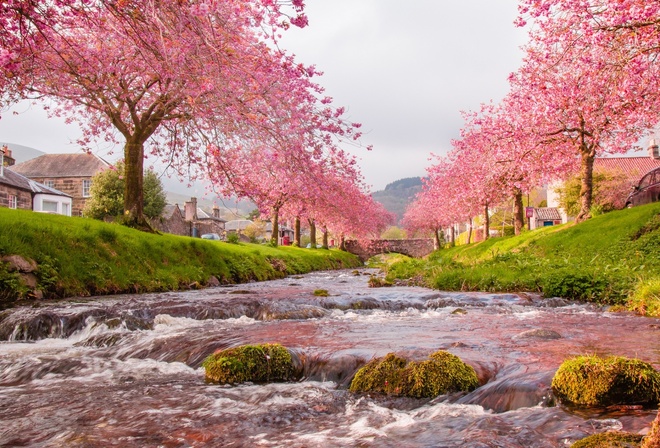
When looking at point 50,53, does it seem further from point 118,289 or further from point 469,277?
point 469,277

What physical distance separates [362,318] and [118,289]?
8.09 meters

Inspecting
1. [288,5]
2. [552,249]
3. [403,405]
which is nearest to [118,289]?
[288,5]

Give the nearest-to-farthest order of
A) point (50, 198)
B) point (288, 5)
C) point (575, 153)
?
point (288, 5) → point (575, 153) → point (50, 198)

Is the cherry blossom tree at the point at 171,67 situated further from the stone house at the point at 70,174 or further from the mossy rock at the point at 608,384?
the stone house at the point at 70,174

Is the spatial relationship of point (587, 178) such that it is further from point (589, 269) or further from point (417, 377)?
point (417, 377)

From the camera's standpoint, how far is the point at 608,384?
379 centimetres

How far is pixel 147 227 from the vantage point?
2114 cm

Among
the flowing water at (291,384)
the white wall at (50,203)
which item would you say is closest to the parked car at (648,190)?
the flowing water at (291,384)

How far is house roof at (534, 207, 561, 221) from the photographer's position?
77.9m

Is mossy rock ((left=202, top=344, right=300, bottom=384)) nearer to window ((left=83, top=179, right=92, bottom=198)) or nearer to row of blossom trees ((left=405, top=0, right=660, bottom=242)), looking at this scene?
row of blossom trees ((left=405, top=0, right=660, bottom=242))

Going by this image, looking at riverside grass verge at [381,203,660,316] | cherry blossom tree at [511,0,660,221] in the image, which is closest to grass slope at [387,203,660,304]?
riverside grass verge at [381,203,660,316]

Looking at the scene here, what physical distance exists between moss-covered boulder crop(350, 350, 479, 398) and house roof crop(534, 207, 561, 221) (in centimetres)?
8042

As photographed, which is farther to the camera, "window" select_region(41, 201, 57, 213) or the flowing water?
"window" select_region(41, 201, 57, 213)

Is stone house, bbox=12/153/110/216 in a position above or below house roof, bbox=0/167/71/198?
above
